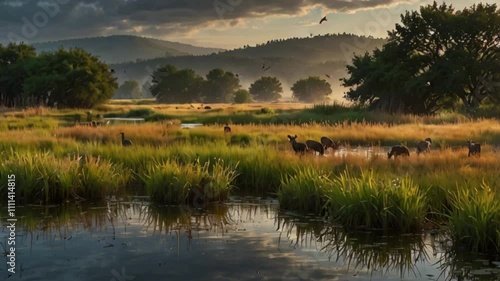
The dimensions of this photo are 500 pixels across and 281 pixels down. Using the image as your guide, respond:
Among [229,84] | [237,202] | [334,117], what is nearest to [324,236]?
[237,202]

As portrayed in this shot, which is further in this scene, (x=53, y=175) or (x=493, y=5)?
(x=493, y=5)

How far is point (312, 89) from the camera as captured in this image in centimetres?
18412

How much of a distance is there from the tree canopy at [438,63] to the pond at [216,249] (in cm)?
4041

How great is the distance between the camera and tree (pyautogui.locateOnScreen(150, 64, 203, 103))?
150 meters

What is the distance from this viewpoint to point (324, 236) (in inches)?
446

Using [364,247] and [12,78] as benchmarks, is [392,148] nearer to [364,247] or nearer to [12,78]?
[364,247]

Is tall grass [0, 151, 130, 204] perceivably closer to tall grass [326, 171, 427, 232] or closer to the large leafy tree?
tall grass [326, 171, 427, 232]

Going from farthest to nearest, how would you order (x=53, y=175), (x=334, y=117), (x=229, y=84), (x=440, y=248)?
1. (x=229, y=84)
2. (x=334, y=117)
3. (x=53, y=175)
4. (x=440, y=248)

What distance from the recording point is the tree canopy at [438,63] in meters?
49.5

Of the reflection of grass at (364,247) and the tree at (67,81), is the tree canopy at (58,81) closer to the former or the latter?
the tree at (67,81)

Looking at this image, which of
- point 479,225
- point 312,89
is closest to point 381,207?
point 479,225

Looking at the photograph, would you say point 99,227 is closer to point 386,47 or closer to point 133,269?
point 133,269

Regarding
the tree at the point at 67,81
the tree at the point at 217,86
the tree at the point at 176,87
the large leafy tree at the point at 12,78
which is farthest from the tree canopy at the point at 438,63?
A: the tree at the point at 217,86

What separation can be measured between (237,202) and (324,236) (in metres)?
4.14
